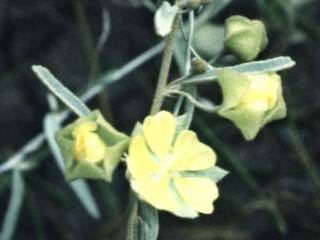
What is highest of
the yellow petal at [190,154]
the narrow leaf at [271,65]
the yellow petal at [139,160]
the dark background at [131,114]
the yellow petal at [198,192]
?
the yellow petal at [139,160]

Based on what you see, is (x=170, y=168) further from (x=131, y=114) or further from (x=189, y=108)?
(x=131, y=114)

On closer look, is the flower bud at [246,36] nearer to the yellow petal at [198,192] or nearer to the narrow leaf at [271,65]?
the narrow leaf at [271,65]

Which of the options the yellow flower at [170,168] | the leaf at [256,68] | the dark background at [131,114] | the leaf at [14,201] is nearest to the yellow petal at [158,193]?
the yellow flower at [170,168]

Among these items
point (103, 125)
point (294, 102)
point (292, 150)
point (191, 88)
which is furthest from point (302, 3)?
point (103, 125)

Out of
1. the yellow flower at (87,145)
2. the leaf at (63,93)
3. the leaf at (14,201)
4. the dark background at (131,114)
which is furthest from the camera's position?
the dark background at (131,114)

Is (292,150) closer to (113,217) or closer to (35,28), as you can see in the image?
(113,217)

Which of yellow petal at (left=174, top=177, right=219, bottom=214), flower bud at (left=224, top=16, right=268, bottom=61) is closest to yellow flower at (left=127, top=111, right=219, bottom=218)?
yellow petal at (left=174, top=177, right=219, bottom=214)

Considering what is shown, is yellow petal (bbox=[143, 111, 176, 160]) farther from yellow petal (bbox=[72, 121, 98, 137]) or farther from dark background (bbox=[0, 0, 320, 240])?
dark background (bbox=[0, 0, 320, 240])
